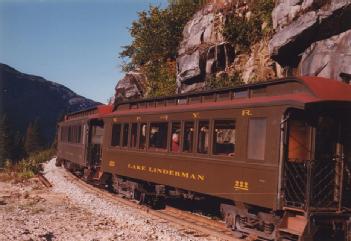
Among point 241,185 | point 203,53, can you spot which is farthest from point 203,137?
point 203,53

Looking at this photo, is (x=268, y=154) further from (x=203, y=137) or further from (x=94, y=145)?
(x=94, y=145)

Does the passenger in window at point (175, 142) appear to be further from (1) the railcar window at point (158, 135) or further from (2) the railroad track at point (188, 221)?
(2) the railroad track at point (188, 221)

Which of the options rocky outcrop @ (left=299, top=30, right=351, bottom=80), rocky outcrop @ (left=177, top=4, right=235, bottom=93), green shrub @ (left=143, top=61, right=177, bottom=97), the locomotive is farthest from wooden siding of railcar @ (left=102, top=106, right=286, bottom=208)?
green shrub @ (left=143, top=61, right=177, bottom=97)

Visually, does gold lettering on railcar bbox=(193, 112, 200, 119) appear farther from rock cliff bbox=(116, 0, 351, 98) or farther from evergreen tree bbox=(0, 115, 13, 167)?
evergreen tree bbox=(0, 115, 13, 167)

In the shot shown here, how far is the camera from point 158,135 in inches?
562

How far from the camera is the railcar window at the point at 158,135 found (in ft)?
45.3

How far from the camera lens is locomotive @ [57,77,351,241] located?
30.9 feet

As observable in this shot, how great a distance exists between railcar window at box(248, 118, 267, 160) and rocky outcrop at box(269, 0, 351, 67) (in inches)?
341

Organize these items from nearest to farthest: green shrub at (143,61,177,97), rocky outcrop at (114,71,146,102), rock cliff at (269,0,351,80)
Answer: rock cliff at (269,0,351,80)
green shrub at (143,61,177,97)
rocky outcrop at (114,71,146,102)

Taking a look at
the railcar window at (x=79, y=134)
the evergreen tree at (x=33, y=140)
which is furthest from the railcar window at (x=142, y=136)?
the evergreen tree at (x=33, y=140)

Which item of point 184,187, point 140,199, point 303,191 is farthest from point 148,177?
point 303,191

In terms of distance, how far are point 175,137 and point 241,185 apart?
3360 millimetres

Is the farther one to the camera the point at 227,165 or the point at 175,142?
the point at 175,142

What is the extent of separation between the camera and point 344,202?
977cm
